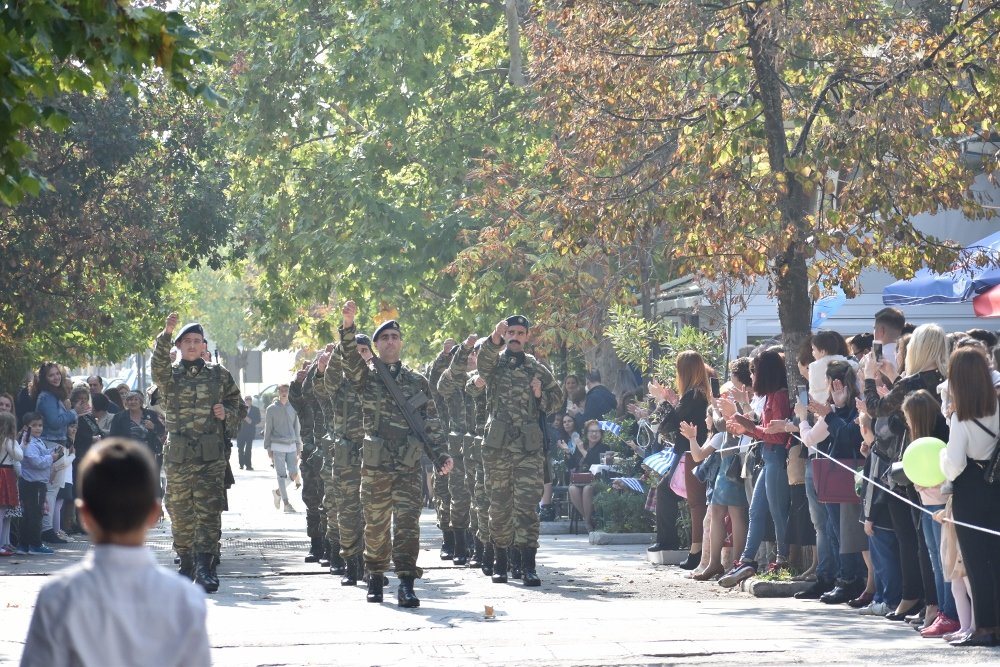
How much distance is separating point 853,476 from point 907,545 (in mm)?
1108

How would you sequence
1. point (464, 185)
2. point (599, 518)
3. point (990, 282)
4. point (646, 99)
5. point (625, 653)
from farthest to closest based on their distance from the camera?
1. point (464, 185)
2. point (599, 518)
3. point (646, 99)
4. point (990, 282)
5. point (625, 653)

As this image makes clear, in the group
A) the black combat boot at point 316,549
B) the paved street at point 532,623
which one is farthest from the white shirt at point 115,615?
the black combat boot at point 316,549

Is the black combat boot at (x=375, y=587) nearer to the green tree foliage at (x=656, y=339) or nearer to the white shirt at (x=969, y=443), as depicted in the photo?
the white shirt at (x=969, y=443)

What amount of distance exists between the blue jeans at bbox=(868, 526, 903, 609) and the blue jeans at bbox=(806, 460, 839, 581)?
0.97 meters

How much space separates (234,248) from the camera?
29922 millimetres

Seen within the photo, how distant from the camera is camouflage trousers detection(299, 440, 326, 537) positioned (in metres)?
17.2

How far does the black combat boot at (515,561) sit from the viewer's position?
14.8 meters

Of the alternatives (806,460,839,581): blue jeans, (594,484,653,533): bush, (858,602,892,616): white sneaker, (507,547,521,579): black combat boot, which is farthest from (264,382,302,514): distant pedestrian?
(858,602,892,616): white sneaker

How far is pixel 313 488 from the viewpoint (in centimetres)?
1720

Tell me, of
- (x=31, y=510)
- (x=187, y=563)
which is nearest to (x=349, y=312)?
(x=187, y=563)

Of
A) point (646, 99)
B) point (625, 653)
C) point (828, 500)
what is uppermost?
point (646, 99)

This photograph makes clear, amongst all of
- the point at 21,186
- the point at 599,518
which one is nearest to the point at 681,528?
the point at 599,518

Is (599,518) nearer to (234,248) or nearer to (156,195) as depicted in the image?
(156,195)

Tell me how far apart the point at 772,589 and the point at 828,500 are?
1.36m
